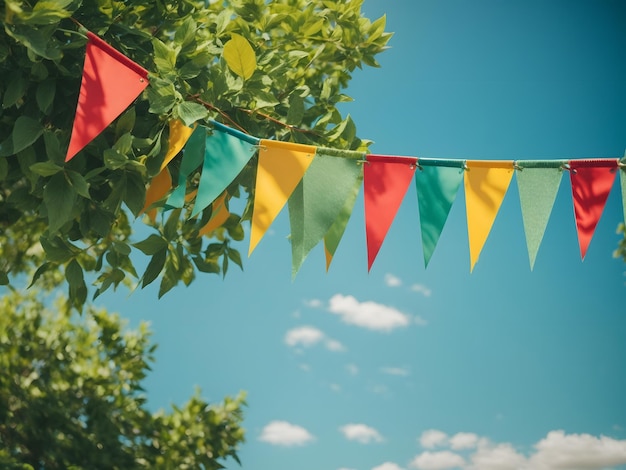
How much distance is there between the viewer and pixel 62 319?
683cm

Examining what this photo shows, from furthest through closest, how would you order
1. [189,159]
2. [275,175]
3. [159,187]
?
[159,187]
[189,159]
[275,175]

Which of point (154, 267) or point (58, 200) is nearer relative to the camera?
point (58, 200)

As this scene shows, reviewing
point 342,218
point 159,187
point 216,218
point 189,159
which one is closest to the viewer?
point 189,159

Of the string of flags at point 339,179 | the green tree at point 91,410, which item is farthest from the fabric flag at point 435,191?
the green tree at point 91,410

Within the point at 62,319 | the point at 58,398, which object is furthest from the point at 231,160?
the point at 62,319

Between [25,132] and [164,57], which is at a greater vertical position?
[164,57]

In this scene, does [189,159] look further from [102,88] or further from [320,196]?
Answer: [320,196]

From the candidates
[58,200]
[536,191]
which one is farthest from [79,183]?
[536,191]

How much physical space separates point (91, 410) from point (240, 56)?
4563mm

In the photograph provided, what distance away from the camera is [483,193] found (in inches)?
94.0

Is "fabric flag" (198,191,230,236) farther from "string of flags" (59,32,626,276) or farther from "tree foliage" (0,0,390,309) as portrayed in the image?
"string of flags" (59,32,626,276)

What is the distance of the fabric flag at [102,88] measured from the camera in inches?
88.0

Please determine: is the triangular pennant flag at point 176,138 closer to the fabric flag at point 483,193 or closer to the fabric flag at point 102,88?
the fabric flag at point 102,88

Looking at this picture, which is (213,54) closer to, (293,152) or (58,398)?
(293,152)
